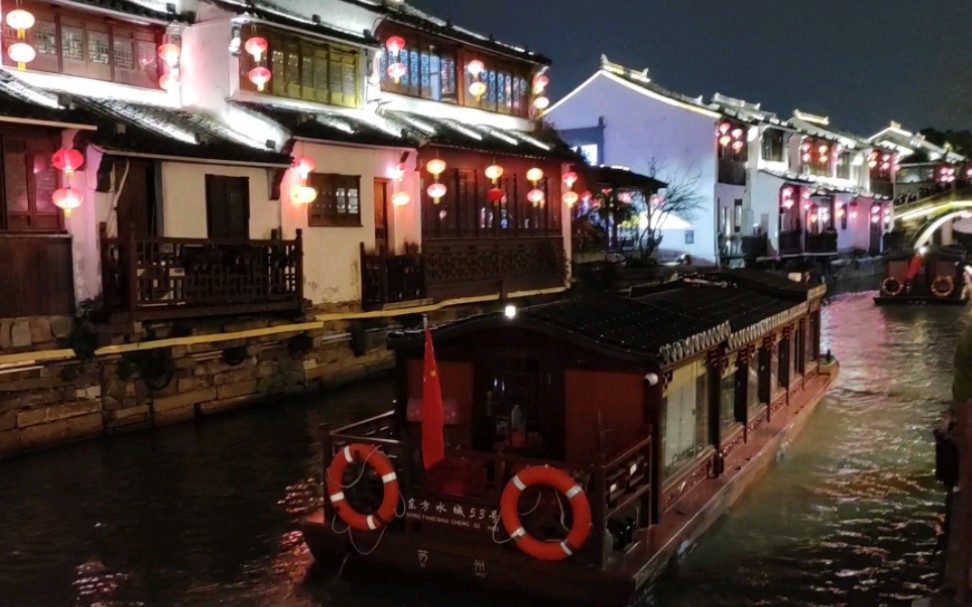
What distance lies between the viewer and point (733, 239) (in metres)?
41.8

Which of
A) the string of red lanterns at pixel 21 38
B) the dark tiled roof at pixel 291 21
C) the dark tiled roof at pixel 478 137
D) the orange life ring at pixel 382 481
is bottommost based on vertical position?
the orange life ring at pixel 382 481

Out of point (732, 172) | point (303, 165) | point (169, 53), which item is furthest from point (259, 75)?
point (732, 172)

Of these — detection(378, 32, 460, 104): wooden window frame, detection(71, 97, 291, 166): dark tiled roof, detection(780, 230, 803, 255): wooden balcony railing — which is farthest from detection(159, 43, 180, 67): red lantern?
detection(780, 230, 803, 255): wooden balcony railing

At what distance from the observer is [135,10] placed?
18.1 metres

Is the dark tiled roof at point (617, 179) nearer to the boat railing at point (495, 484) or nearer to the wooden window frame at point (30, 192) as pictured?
the wooden window frame at point (30, 192)

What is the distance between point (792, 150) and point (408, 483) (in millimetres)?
46278

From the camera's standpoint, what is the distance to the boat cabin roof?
28.8ft

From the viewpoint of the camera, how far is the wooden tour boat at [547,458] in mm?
8211

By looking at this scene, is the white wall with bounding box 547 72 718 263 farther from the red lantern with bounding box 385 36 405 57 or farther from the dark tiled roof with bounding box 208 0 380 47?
the dark tiled roof with bounding box 208 0 380 47

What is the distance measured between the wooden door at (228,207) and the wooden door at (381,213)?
4.25m

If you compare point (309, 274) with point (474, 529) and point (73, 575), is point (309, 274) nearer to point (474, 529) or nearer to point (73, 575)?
point (73, 575)

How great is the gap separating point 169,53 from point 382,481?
13.4 meters

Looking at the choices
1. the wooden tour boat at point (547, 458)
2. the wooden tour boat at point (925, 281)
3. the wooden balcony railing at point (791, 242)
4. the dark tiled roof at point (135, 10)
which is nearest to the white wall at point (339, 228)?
the dark tiled roof at point (135, 10)

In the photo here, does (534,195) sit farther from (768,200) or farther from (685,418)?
(768,200)
